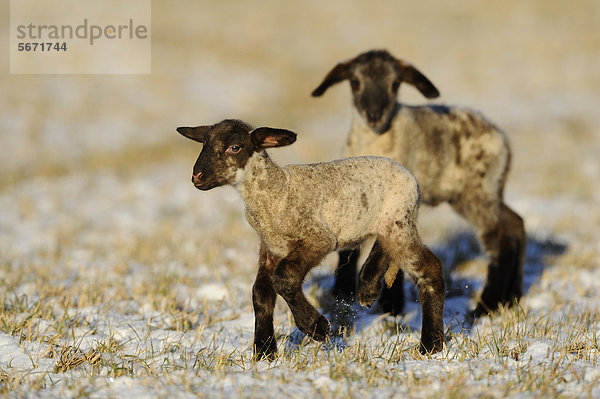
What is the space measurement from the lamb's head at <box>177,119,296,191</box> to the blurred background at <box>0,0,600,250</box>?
8052 millimetres

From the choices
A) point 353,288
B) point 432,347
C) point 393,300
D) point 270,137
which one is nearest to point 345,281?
point 353,288

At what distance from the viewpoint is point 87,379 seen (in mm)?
3996

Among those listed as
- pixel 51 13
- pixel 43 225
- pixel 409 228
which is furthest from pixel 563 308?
pixel 51 13

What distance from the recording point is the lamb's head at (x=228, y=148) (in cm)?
434

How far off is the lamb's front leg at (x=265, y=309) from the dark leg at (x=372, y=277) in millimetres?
706

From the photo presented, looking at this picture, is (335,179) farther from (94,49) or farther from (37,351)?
(94,49)

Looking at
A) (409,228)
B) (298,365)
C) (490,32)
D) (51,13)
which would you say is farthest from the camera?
(490,32)

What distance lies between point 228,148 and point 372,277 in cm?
150

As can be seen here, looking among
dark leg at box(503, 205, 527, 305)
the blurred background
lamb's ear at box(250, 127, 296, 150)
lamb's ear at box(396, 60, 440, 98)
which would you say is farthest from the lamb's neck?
the blurred background

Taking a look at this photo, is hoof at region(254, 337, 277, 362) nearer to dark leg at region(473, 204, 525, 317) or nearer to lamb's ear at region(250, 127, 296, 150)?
lamb's ear at region(250, 127, 296, 150)

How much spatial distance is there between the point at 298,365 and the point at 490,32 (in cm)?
3283

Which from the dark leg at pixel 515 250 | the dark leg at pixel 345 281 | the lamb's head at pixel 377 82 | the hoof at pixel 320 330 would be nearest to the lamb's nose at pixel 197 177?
the hoof at pixel 320 330

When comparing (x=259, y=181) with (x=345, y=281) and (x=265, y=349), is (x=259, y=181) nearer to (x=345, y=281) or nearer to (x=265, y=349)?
(x=265, y=349)

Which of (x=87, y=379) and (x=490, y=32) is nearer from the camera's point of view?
(x=87, y=379)
